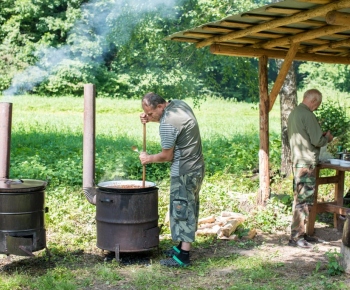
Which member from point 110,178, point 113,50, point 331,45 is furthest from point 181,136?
point 113,50

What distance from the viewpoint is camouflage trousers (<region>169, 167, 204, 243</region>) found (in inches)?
252

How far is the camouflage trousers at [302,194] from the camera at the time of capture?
7320 millimetres

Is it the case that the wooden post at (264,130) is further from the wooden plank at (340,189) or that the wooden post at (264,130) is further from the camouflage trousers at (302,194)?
the camouflage trousers at (302,194)

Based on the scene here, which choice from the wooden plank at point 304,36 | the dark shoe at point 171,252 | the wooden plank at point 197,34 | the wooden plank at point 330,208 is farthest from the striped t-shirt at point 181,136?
the wooden plank at point 330,208

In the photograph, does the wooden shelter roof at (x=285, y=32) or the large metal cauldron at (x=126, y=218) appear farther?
the large metal cauldron at (x=126, y=218)

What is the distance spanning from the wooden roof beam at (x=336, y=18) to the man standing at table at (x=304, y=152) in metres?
1.17

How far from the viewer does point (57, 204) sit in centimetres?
882

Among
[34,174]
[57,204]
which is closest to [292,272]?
[57,204]

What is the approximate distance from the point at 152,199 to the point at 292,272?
5.49ft

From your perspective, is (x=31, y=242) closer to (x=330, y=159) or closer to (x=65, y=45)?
(x=330, y=159)

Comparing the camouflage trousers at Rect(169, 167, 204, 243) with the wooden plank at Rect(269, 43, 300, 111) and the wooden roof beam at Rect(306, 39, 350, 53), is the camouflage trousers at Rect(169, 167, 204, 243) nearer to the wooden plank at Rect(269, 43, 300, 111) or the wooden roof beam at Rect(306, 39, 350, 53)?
the wooden plank at Rect(269, 43, 300, 111)

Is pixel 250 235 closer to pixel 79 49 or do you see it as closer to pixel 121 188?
pixel 121 188

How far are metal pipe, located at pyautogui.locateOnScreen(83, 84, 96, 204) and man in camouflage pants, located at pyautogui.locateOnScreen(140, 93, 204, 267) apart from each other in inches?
40.2

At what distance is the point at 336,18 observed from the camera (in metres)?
6.20
